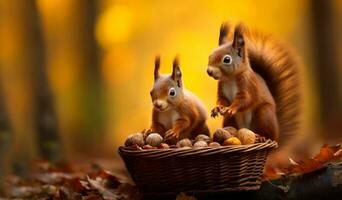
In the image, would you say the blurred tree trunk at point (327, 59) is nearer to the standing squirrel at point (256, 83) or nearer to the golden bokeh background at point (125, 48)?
the golden bokeh background at point (125, 48)

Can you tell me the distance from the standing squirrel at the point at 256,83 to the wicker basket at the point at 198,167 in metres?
0.17

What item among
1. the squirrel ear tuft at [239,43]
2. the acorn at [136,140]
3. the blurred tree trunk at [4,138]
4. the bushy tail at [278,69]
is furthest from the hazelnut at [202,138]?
the blurred tree trunk at [4,138]

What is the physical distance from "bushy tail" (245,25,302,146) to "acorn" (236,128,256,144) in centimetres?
39

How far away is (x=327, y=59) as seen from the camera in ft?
33.8

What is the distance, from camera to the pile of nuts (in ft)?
8.52

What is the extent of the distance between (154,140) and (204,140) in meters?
0.19

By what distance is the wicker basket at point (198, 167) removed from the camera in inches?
99.2

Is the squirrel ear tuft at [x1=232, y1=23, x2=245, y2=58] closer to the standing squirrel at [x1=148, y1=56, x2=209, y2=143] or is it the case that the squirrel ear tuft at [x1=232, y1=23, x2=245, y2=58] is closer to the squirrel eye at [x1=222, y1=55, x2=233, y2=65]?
the squirrel eye at [x1=222, y1=55, x2=233, y2=65]

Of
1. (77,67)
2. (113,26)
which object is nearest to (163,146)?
(77,67)

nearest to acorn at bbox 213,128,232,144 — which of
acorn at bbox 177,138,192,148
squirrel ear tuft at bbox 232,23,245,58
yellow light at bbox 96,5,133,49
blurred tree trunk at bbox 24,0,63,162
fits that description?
acorn at bbox 177,138,192,148

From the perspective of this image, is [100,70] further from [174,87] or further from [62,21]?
[174,87]

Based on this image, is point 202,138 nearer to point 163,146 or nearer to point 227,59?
point 163,146

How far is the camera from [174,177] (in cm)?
258

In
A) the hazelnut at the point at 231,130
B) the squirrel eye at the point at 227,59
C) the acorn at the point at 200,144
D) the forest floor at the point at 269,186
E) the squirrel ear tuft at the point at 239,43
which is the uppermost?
the squirrel ear tuft at the point at 239,43
